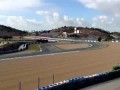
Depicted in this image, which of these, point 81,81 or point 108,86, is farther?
point 108,86

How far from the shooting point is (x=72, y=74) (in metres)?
29.5

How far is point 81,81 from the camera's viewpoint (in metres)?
21.6

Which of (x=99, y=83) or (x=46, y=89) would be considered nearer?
(x=46, y=89)

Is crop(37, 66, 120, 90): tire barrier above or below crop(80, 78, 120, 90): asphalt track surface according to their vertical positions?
above

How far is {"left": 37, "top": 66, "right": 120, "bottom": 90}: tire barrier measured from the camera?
63.3 feet

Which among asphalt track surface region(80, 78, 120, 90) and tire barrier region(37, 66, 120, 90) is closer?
tire barrier region(37, 66, 120, 90)

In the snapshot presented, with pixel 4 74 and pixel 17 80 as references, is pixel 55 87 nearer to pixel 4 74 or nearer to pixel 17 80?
pixel 17 80

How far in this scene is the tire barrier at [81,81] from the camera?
19.3m

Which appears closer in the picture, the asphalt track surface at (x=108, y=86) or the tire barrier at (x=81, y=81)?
the tire barrier at (x=81, y=81)

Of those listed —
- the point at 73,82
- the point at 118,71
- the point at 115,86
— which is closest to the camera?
the point at 73,82

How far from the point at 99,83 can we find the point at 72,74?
6343 millimetres

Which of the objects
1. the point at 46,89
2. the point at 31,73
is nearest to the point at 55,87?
the point at 46,89

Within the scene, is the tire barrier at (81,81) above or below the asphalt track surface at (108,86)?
above

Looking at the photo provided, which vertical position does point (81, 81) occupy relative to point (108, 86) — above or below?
above
